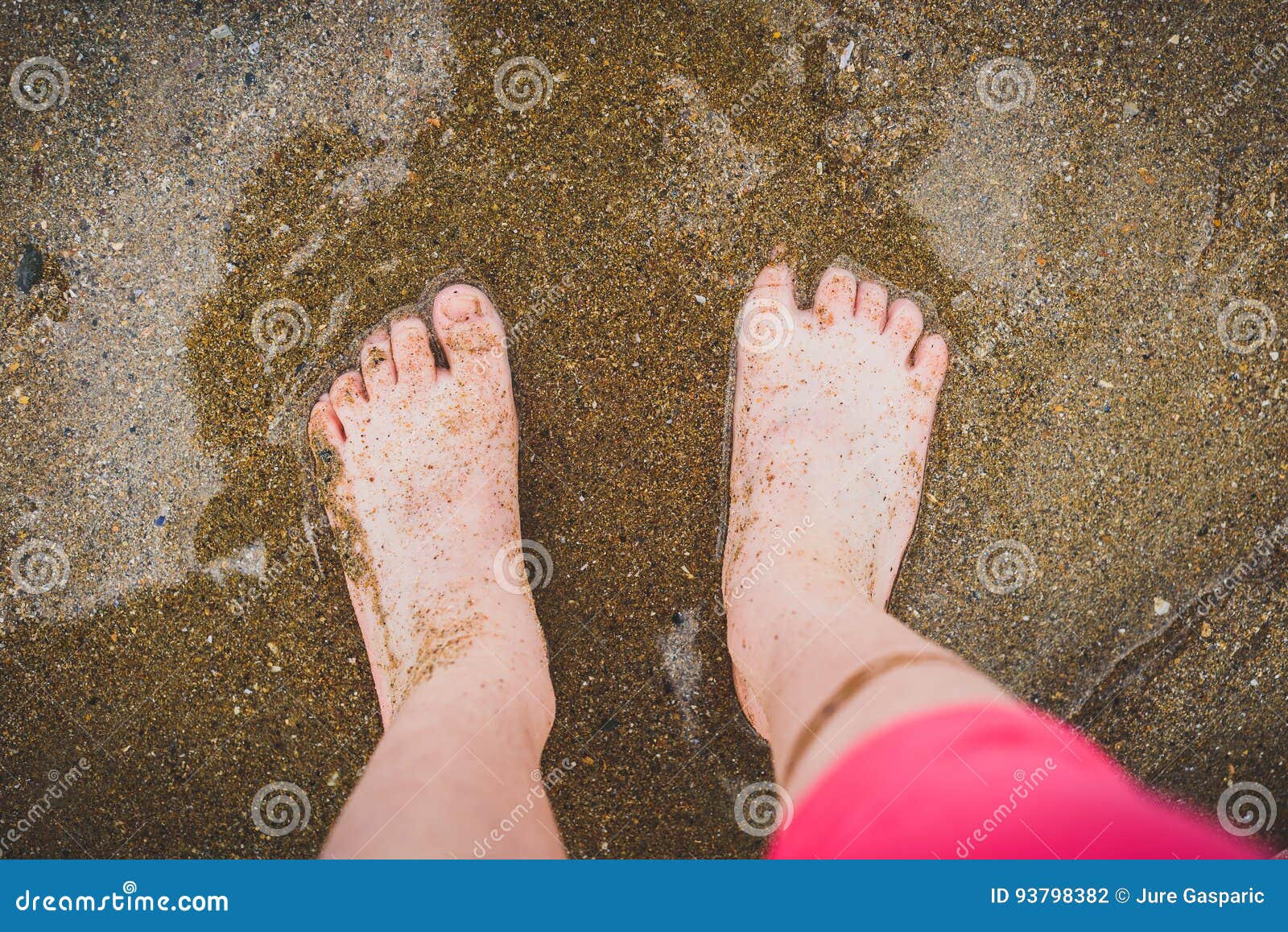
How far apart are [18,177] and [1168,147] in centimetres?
280

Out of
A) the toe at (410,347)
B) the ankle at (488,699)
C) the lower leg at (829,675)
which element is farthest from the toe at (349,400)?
the lower leg at (829,675)

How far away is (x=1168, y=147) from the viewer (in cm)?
190

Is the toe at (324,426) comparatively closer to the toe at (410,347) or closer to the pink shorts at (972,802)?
the toe at (410,347)

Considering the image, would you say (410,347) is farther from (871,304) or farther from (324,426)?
(871,304)

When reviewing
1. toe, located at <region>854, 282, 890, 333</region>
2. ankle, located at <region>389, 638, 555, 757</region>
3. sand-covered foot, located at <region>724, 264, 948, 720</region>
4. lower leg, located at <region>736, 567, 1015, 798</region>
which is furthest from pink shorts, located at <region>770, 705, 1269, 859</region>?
toe, located at <region>854, 282, 890, 333</region>

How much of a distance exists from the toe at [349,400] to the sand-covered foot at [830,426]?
96 centimetres

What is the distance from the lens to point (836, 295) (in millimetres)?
1977

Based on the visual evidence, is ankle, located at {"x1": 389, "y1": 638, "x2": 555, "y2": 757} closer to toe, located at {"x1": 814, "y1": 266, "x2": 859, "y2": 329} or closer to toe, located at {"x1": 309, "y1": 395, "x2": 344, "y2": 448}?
toe, located at {"x1": 309, "y1": 395, "x2": 344, "y2": 448}

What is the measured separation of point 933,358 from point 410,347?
4.34 ft

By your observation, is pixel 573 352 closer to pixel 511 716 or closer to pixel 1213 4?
pixel 511 716

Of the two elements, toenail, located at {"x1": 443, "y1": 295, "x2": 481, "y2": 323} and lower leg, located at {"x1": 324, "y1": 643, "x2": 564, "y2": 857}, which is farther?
toenail, located at {"x1": 443, "y1": 295, "x2": 481, "y2": 323}

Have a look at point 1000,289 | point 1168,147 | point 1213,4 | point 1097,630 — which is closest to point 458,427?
point 1000,289

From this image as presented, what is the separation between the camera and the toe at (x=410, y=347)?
6.37 ft

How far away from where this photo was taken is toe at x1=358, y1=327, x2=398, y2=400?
6.41 feet
